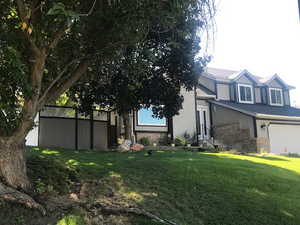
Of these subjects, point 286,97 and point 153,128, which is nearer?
point 153,128

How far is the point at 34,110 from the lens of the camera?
6.58m

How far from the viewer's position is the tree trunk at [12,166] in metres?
6.18

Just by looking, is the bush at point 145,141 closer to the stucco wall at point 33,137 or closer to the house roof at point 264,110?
the stucco wall at point 33,137

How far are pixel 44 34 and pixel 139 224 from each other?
3819 mm

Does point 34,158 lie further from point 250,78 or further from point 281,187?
point 250,78

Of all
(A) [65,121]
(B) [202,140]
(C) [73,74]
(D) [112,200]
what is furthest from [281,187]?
(B) [202,140]

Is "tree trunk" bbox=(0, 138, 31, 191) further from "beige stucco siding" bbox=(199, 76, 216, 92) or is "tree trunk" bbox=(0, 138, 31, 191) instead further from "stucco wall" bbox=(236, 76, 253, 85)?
"stucco wall" bbox=(236, 76, 253, 85)

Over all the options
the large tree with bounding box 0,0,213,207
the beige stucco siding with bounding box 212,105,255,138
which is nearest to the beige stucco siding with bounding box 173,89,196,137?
the beige stucco siding with bounding box 212,105,255,138

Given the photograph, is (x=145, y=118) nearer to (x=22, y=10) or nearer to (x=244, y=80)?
(x=244, y=80)

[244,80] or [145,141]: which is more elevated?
[244,80]

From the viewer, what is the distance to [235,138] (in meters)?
22.4

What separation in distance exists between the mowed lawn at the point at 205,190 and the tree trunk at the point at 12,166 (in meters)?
1.84

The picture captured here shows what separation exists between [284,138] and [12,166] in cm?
2142

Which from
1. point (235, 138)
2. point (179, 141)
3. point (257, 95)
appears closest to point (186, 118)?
point (179, 141)
